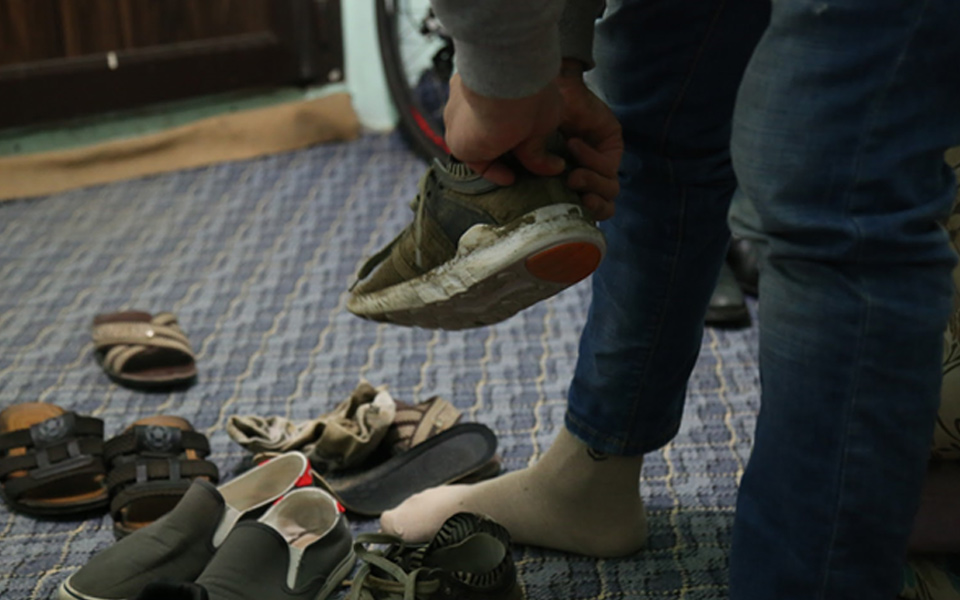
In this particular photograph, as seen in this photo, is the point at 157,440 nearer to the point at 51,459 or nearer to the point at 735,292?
the point at 51,459

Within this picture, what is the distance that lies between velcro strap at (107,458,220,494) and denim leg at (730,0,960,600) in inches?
28.2

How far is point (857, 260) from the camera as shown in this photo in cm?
55

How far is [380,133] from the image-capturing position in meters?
2.53

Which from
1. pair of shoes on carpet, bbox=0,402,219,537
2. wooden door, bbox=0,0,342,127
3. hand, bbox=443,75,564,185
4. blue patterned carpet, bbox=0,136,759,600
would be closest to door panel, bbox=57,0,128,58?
wooden door, bbox=0,0,342,127

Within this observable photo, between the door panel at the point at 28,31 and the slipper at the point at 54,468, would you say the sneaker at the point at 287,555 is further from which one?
the door panel at the point at 28,31

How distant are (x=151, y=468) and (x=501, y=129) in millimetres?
641

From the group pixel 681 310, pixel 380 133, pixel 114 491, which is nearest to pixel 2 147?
pixel 380 133

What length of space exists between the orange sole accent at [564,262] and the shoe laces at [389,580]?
1.00 ft

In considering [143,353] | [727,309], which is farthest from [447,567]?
[727,309]

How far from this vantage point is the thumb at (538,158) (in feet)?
2.41

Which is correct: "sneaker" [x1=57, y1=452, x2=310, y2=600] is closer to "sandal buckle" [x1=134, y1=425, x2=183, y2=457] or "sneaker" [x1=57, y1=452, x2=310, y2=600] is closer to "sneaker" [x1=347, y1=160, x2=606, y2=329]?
"sandal buckle" [x1=134, y1=425, x2=183, y2=457]

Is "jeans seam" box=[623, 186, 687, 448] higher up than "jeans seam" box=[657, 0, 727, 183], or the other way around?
"jeans seam" box=[657, 0, 727, 183]

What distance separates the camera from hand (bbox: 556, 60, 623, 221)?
30.7 inches

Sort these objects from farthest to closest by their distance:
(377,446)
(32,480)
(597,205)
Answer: (377,446) → (32,480) → (597,205)
